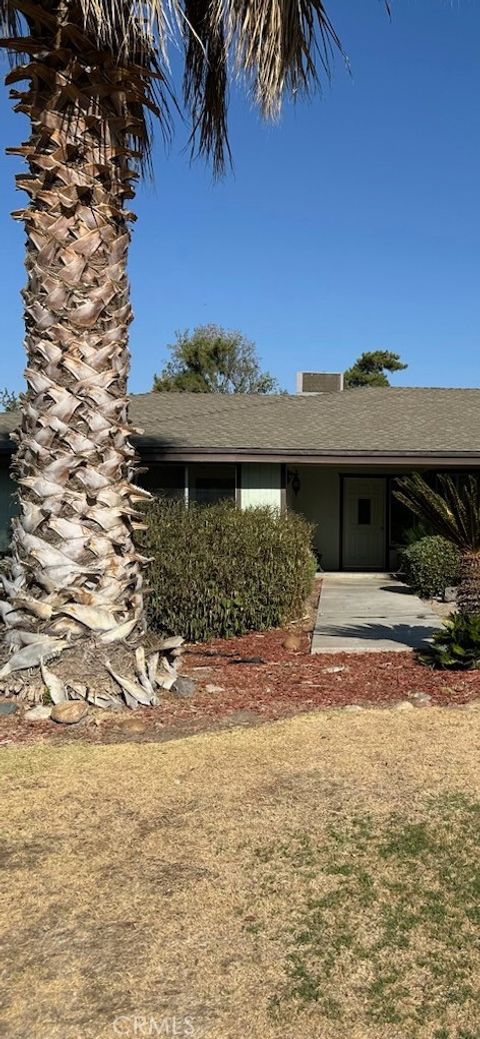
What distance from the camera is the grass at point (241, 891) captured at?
270cm

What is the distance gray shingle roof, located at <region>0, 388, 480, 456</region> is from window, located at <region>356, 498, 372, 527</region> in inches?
82.9

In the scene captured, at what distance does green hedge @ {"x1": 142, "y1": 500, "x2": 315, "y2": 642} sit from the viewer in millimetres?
9852

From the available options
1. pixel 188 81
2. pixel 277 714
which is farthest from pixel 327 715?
pixel 188 81

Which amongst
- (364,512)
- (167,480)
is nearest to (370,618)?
(167,480)

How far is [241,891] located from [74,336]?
187 inches

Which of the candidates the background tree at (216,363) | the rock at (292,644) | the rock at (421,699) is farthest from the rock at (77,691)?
the background tree at (216,363)

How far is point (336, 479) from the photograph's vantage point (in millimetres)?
19750

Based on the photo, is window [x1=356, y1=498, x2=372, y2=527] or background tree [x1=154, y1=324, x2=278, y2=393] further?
background tree [x1=154, y1=324, x2=278, y2=393]

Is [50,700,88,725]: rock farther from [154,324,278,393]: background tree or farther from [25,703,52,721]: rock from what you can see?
[154,324,278,393]: background tree

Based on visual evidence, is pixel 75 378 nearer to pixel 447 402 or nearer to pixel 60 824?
pixel 60 824

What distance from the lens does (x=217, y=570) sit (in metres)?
10.0

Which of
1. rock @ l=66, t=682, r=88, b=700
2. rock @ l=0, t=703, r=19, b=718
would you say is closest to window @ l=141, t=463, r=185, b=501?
rock @ l=66, t=682, r=88, b=700

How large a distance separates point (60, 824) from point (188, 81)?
25.5ft

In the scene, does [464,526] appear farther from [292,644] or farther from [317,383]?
[317,383]
